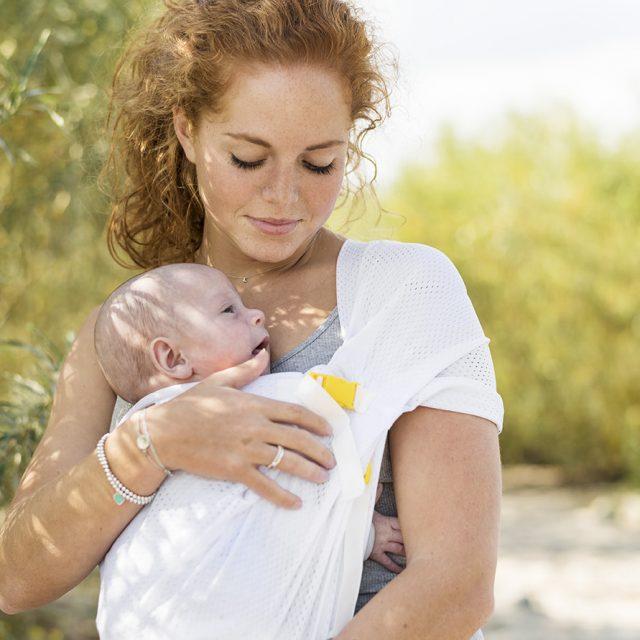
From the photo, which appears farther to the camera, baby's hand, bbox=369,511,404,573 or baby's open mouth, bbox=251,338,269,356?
baby's open mouth, bbox=251,338,269,356

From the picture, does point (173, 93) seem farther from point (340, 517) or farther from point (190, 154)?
point (340, 517)

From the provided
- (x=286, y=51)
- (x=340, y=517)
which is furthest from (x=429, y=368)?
(x=286, y=51)

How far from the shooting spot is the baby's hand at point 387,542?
189 cm

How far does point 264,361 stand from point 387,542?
1.27 ft

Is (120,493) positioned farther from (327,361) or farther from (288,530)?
(327,361)

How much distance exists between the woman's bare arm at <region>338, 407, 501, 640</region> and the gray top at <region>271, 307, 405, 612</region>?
0.08 metres

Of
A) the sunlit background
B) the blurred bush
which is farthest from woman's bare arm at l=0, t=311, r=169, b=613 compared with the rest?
the blurred bush

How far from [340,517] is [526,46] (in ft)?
27.9

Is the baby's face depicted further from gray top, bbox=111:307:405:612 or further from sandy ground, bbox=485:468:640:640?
sandy ground, bbox=485:468:640:640

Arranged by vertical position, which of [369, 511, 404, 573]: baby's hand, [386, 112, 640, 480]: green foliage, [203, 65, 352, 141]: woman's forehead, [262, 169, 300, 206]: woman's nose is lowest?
[386, 112, 640, 480]: green foliage

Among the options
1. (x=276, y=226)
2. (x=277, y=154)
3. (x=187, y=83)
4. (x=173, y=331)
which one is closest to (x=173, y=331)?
(x=173, y=331)

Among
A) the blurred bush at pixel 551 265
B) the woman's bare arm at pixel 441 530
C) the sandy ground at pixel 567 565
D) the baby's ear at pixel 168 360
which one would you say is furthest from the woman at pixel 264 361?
the blurred bush at pixel 551 265

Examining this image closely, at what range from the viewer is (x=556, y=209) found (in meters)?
8.20

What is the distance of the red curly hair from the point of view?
2.07 m
